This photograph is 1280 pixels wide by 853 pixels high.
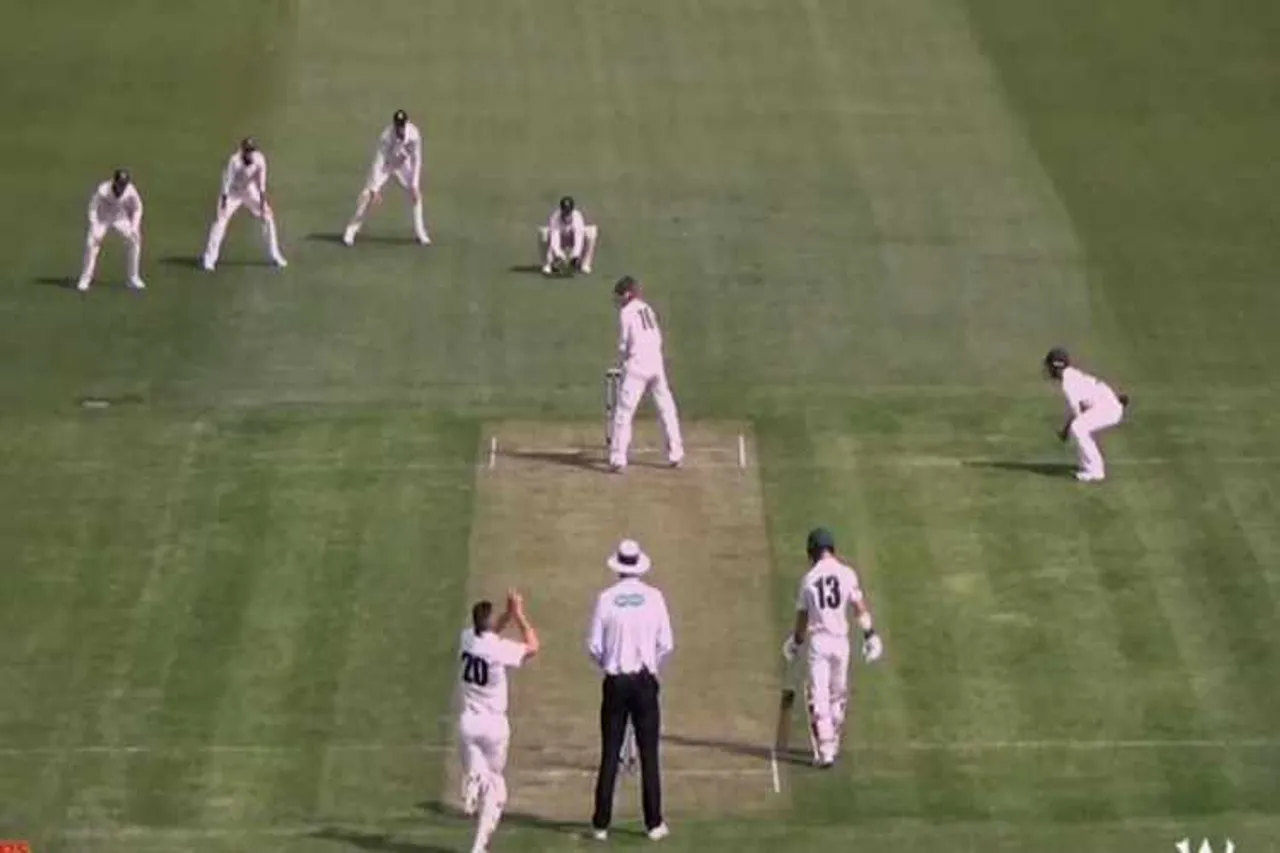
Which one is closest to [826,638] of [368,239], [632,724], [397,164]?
[632,724]

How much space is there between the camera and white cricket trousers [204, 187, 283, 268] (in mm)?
36250

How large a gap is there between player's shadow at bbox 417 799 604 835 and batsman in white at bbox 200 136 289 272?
14983 mm

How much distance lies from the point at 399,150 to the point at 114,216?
4095mm

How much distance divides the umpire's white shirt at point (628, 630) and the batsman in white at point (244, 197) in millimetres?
16055

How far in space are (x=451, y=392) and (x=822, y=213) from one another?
8803mm

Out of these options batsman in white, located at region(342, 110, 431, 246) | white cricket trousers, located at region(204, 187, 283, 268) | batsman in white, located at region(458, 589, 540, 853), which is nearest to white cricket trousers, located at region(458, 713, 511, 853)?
batsman in white, located at region(458, 589, 540, 853)

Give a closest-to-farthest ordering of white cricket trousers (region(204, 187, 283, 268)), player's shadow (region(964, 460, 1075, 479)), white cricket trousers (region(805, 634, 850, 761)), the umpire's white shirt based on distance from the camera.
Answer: the umpire's white shirt, white cricket trousers (region(805, 634, 850, 761)), player's shadow (region(964, 460, 1075, 479)), white cricket trousers (region(204, 187, 283, 268))

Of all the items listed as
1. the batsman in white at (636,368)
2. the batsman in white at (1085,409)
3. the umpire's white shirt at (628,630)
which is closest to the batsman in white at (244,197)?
the batsman in white at (636,368)

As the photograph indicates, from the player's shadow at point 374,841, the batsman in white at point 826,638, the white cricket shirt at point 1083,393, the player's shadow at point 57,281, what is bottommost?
the player's shadow at point 374,841

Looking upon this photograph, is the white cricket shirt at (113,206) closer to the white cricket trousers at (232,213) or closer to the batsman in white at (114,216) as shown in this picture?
the batsman in white at (114,216)

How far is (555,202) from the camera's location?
131 feet

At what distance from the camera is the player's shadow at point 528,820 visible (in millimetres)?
22422

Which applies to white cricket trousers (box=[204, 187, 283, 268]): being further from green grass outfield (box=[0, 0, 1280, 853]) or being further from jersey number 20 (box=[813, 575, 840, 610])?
jersey number 20 (box=[813, 575, 840, 610])

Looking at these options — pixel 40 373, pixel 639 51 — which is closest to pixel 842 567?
pixel 40 373
